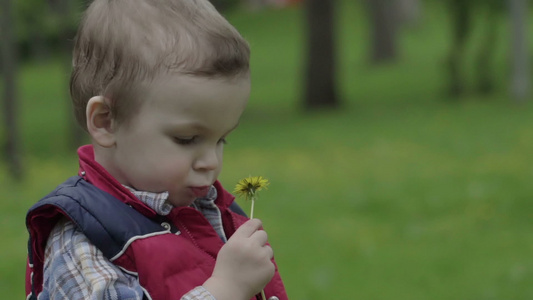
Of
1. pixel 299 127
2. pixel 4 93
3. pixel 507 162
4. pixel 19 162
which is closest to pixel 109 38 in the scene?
pixel 507 162

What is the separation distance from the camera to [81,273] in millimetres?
2100

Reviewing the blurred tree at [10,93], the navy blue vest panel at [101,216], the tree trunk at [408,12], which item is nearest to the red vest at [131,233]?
the navy blue vest panel at [101,216]

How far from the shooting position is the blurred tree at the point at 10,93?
39.5 feet

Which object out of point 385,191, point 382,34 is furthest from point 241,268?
point 382,34

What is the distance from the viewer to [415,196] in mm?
8664

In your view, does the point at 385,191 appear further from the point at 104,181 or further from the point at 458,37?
the point at 458,37

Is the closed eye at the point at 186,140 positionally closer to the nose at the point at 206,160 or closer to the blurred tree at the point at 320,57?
the nose at the point at 206,160

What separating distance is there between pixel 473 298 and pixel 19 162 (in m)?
7.61

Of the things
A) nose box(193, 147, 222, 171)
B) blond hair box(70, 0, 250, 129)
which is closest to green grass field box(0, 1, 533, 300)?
blond hair box(70, 0, 250, 129)

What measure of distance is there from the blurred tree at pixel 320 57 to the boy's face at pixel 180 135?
53.7 ft

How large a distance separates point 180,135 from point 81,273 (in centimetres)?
38

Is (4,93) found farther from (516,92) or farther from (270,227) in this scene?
(516,92)

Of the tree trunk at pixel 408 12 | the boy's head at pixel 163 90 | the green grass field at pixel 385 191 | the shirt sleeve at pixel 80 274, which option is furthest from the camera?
the tree trunk at pixel 408 12

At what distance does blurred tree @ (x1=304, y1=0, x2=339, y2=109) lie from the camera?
18.7 metres
